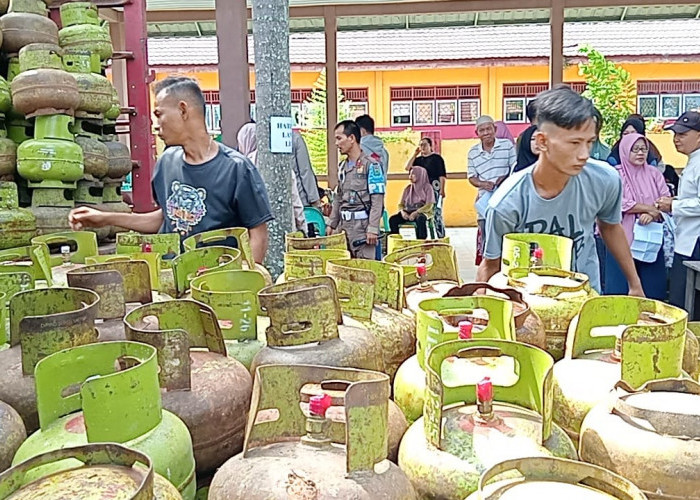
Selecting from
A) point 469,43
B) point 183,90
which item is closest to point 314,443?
point 183,90

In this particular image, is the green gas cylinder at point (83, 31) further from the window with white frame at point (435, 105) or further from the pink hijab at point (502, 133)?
the window with white frame at point (435, 105)

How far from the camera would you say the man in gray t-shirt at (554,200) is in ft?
7.23

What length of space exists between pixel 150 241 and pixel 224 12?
10.7 feet

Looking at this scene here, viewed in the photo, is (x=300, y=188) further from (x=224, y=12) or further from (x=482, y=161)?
(x=482, y=161)

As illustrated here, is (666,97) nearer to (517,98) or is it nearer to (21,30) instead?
(517,98)

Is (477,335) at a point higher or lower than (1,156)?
lower

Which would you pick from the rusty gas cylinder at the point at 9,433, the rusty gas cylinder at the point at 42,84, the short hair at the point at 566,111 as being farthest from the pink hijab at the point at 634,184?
the rusty gas cylinder at the point at 9,433

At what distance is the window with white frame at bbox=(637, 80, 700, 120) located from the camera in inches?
507

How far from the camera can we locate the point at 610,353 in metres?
1.38

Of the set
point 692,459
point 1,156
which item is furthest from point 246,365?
point 1,156

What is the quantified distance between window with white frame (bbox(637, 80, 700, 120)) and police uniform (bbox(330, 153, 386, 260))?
9039mm

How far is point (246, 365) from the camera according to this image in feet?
4.70

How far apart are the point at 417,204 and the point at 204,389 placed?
Answer: 259 inches

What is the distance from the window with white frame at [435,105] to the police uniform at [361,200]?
7836 millimetres
